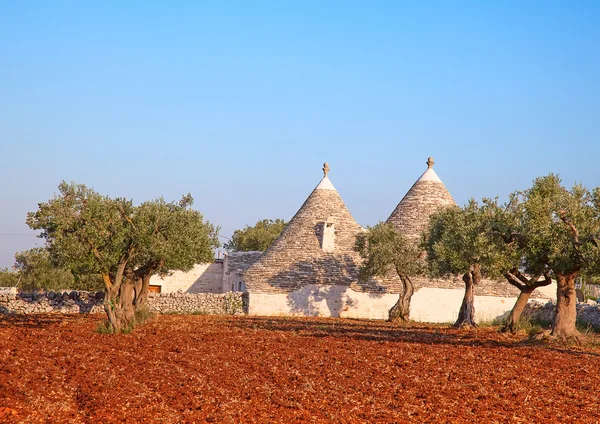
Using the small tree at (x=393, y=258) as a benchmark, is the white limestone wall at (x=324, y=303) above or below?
below

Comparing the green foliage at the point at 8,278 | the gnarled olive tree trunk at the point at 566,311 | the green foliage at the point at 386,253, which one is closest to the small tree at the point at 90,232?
the gnarled olive tree trunk at the point at 566,311

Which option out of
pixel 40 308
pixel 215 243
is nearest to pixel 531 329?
pixel 215 243

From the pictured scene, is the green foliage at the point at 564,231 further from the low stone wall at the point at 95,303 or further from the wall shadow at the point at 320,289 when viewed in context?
the low stone wall at the point at 95,303

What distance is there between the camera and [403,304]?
37219 millimetres

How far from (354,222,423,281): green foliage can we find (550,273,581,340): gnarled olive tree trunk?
13.9 m

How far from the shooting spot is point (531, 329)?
2917 centimetres

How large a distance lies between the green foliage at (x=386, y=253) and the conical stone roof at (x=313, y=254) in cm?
204

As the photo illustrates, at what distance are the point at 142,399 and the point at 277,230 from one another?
6814 centimetres

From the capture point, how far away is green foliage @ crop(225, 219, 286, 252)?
76375 millimetres

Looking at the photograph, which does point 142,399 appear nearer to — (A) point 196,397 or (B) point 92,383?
(A) point 196,397

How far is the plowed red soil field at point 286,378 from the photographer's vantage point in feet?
39.7

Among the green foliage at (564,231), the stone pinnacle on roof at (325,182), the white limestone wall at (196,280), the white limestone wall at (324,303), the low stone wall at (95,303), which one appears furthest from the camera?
the white limestone wall at (196,280)

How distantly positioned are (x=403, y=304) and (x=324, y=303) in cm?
462

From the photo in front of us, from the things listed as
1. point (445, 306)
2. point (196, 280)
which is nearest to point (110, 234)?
point (445, 306)
